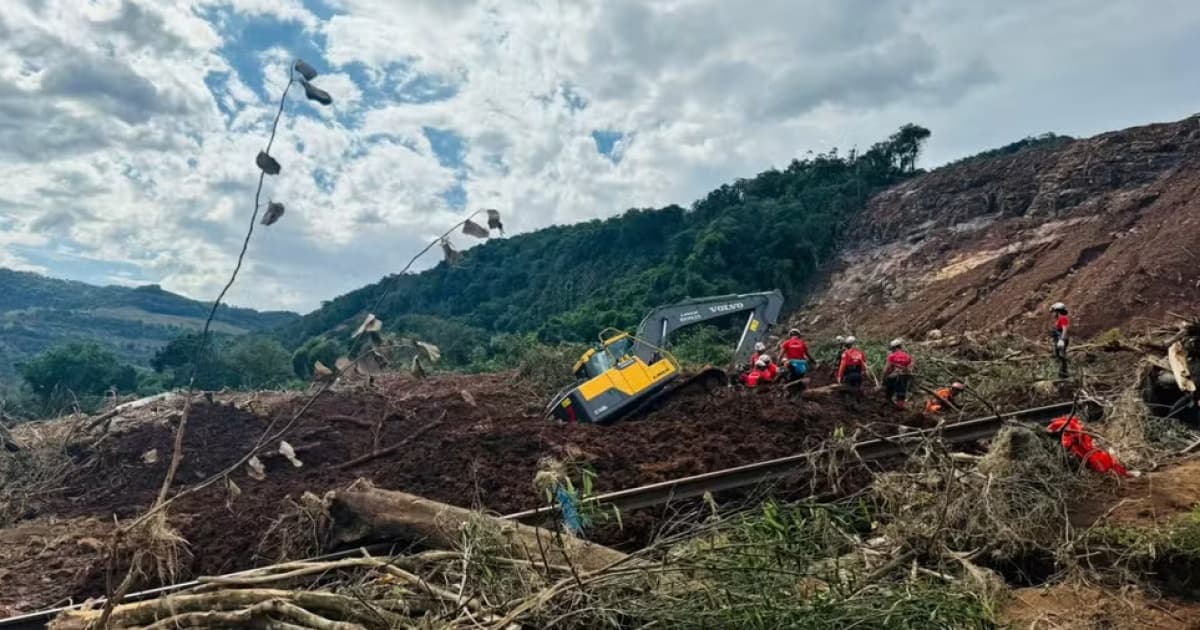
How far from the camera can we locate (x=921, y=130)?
3731cm

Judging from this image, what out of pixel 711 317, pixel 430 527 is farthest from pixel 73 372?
pixel 430 527

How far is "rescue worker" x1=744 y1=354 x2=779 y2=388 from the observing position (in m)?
12.8

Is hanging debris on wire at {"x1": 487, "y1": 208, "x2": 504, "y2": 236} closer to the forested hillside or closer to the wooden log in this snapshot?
the wooden log

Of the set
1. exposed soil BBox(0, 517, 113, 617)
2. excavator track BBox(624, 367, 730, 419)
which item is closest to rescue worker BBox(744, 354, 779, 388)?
excavator track BBox(624, 367, 730, 419)

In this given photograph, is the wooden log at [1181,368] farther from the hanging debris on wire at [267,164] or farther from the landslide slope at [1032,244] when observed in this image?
the hanging debris on wire at [267,164]

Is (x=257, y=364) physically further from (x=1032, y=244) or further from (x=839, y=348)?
(x=1032, y=244)

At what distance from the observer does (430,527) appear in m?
4.92

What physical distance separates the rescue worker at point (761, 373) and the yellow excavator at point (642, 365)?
18.0 inches

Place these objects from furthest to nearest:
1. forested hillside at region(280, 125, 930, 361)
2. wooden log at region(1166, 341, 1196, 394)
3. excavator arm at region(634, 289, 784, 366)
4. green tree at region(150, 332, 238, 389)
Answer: forested hillside at region(280, 125, 930, 361) → green tree at region(150, 332, 238, 389) → excavator arm at region(634, 289, 784, 366) → wooden log at region(1166, 341, 1196, 394)

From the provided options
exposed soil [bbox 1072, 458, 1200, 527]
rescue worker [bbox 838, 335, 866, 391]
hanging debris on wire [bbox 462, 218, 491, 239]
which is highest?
hanging debris on wire [bbox 462, 218, 491, 239]

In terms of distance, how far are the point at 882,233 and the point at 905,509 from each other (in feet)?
92.8

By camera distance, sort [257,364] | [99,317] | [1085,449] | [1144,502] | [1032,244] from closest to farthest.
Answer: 1. [1144,502]
2. [1085,449]
3. [1032,244]
4. [257,364]
5. [99,317]

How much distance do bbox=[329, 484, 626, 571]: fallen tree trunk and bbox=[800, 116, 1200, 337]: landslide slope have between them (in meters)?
14.6

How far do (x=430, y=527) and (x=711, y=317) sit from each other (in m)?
10.4
